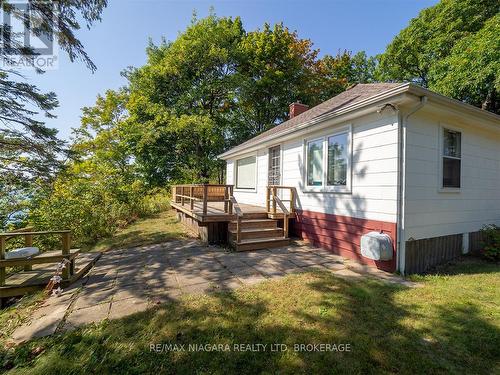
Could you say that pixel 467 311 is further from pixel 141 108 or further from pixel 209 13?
pixel 209 13

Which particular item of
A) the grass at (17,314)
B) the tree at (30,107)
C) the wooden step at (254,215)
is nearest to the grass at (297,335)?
the grass at (17,314)

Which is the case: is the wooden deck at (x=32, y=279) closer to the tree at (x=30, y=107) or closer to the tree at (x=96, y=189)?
the tree at (x=30, y=107)

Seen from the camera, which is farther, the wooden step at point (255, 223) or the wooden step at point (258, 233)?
the wooden step at point (255, 223)

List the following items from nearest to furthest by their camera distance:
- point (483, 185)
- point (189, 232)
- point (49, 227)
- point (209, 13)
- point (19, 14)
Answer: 1. point (19, 14)
2. point (483, 185)
3. point (49, 227)
4. point (189, 232)
5. point (209, 13)

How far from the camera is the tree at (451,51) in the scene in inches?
378

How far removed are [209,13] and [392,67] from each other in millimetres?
14147

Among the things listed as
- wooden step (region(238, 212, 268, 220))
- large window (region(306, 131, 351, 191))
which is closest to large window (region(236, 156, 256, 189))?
wooden step (region(238, 212, 268, 220))

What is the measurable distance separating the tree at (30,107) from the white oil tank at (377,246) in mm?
6348

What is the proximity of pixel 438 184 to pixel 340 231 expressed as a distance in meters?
2.20

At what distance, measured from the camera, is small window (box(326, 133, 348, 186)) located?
5375mm

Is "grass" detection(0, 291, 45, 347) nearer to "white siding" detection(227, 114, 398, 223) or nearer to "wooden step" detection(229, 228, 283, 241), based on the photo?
"wooden step" detection(229, 228, 283, 241)

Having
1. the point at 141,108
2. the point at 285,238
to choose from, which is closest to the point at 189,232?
the point at 285,238

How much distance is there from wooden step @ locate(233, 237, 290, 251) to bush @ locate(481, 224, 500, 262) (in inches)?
174

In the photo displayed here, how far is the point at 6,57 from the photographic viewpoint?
452cm
